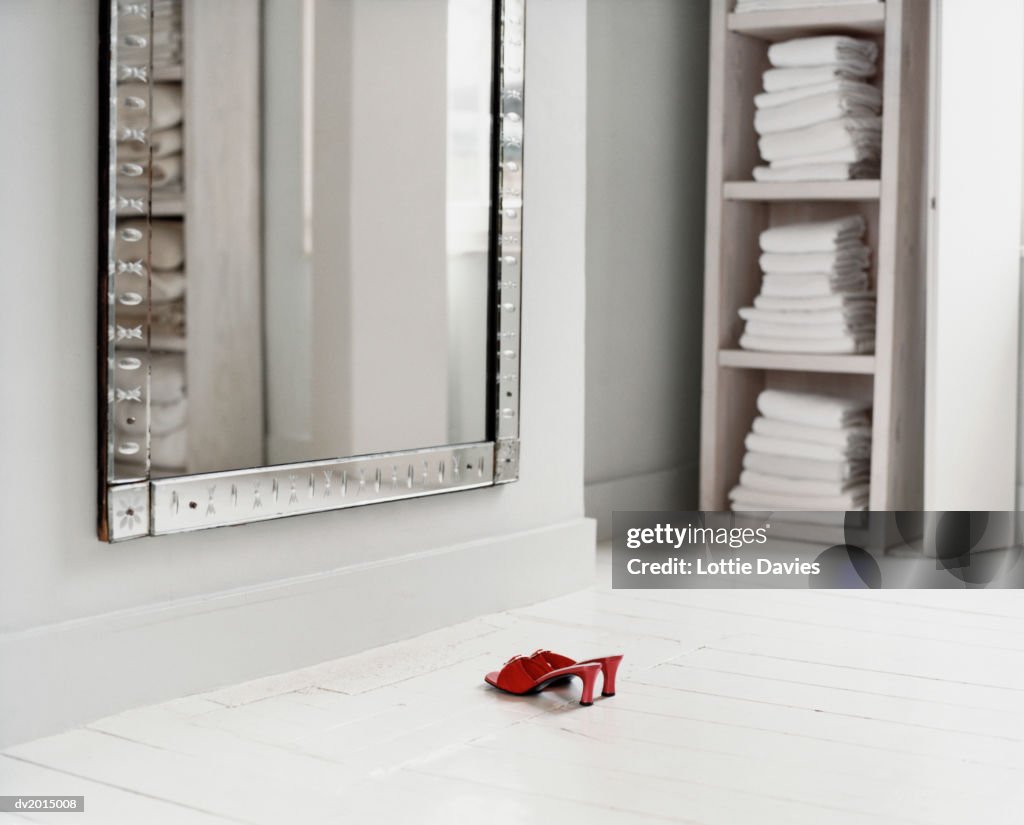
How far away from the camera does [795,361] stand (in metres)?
2.75

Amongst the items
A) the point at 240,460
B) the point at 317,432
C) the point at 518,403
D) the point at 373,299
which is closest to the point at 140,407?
the point at 240,460

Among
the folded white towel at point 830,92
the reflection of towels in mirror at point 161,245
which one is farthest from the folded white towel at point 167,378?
the folded white towel at point 830,92

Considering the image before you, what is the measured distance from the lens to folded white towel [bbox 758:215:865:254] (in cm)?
272

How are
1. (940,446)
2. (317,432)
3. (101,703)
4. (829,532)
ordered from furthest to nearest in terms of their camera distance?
(829,532) < (940,446) < (317,432) < (101,703)

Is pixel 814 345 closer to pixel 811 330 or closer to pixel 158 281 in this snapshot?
pixel 811 330

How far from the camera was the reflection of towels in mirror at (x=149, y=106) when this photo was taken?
4.96 feet

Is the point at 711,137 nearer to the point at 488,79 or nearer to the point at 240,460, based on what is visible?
the point at 488,79

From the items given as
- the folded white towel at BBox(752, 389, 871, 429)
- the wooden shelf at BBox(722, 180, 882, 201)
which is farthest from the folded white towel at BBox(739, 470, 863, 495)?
the wooden shelf at BBox(722, 180, 882, 201)

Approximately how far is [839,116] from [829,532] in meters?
0.84

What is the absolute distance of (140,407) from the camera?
1559mm

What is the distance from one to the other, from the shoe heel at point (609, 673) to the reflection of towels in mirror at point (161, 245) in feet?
2.36

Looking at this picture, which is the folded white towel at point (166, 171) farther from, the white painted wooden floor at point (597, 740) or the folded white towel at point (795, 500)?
the folded white towel at point (795, 500)

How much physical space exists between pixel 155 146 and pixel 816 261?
5.14 feet

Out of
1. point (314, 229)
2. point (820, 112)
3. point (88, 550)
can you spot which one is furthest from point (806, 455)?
point (88, 550)
